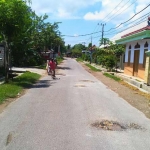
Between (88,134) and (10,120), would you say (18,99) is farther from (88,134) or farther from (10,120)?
(88,134)

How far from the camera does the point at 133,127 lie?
294 inches

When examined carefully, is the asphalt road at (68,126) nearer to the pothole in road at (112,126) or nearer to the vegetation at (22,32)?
the pothole in road at (112,126)

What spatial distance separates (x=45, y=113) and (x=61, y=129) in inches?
75.7

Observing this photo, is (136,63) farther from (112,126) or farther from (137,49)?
(112,126)

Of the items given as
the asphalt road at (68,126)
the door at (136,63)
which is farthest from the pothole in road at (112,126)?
the door at (136,63)

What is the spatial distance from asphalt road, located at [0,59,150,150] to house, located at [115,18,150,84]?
29.4 feet

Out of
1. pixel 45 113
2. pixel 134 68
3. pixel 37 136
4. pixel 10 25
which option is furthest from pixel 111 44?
pixel 37 136

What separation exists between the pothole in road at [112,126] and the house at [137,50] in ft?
34.7

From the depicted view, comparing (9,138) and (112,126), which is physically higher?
(9,138)

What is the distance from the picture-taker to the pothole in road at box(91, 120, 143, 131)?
7.23 meters

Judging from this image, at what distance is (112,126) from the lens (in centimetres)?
743

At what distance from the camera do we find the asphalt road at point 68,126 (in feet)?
19.0

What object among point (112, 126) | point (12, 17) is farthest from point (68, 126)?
point (12, 17)

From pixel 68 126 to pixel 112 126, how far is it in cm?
117
